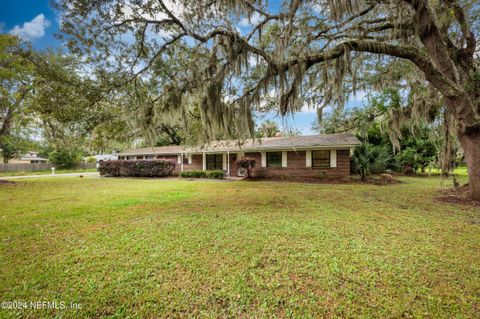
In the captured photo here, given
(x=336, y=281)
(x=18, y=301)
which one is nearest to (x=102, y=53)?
(x=18, y=301)

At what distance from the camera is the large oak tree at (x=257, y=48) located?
4.70m

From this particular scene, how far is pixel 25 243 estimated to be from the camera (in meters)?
3.15

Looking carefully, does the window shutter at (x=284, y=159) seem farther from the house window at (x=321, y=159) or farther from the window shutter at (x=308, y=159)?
the house window at (x=321, y=159)

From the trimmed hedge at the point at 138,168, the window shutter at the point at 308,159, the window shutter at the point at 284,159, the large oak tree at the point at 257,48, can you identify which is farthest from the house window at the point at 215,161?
the large oak tree at the point at 257,48

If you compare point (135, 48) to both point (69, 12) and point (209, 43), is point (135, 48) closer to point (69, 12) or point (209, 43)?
point (69, 12)

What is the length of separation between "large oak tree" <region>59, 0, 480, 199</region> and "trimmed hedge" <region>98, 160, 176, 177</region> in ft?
34.5

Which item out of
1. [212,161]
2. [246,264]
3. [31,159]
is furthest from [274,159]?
[31,159]

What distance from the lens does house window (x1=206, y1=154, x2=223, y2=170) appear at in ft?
51.0

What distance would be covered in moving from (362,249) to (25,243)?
5.03 m

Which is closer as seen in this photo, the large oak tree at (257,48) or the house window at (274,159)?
the large oak tree at (257,48)

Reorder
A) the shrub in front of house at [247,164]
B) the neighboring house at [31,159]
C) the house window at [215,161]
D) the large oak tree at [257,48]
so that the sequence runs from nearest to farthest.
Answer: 1. the large oak tree at [257,48]
2. the shrub in front of house at [247,164]
3. the house window at [215,161]
4. the neighboring house at [31,159]

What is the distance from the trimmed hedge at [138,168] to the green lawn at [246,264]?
10719mm

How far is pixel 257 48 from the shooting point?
16.8 feet

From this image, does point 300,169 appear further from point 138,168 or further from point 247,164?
point 138,168
